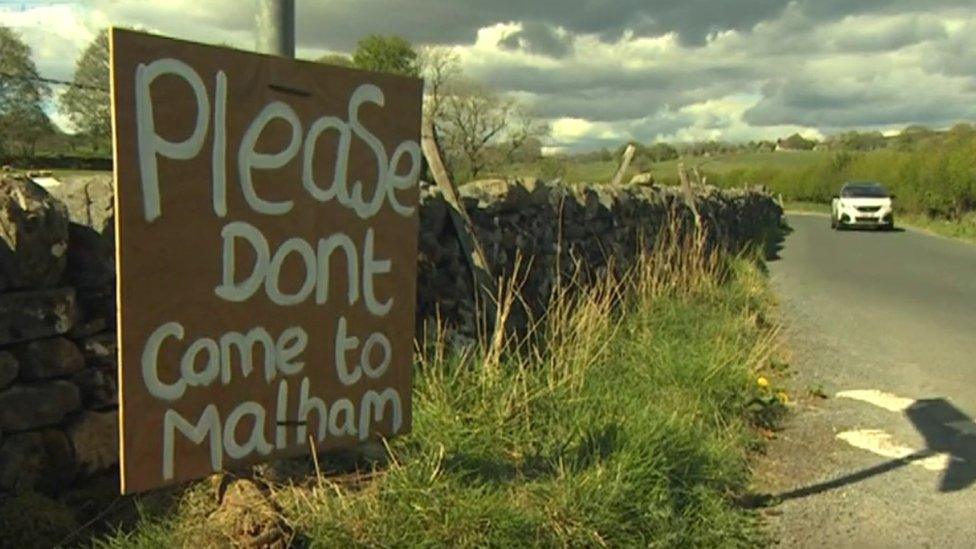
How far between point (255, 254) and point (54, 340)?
1197mm

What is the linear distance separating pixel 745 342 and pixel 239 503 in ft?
15.4

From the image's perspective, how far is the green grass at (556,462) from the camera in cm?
317

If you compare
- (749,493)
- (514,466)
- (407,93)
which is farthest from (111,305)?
(749,493)

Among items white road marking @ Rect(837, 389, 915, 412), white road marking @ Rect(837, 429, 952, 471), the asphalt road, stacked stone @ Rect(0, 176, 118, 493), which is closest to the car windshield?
the asphalt road

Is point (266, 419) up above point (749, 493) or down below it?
above

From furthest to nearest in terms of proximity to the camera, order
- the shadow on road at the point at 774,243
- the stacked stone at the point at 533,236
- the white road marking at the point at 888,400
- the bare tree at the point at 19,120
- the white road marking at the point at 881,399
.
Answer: the shadow on road at the point at 774,243 → the bare tree at the point at 19,120 → the white road marking at the point at 881,399 → the white road marking at the point at 888,400 → the stacked stone at the point at 533,236

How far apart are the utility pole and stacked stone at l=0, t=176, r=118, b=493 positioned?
1.13 meters

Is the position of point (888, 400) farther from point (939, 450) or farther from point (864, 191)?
point (864, 191)

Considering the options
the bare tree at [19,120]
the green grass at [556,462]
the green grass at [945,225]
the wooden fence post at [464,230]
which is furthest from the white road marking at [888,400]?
the green grass at [945,225]

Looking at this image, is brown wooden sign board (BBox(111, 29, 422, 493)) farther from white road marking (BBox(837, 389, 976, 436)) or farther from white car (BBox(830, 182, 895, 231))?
white car (BBox(830, 182, 895, 231))

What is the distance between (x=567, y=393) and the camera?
14.4 feet

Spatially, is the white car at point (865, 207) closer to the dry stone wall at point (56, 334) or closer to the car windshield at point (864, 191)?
the car windshield at point (864, 191)

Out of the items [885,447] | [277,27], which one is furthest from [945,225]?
[277,27]

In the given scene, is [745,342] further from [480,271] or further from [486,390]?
[486,390]
